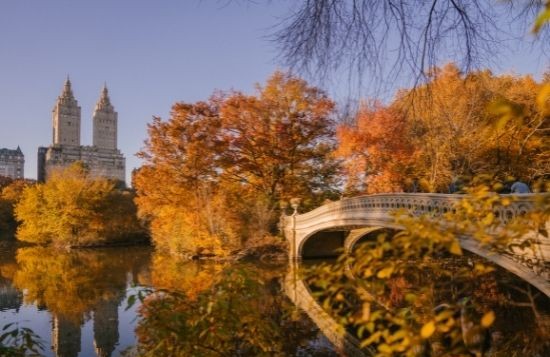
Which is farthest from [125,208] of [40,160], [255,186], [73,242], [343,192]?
[40,160]

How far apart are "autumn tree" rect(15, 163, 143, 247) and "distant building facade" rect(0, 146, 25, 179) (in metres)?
102

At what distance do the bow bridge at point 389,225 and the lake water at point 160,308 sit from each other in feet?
2.74

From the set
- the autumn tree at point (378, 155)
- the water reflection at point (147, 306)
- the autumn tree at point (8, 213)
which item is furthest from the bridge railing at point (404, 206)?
the autumn tree at point (8, 213)

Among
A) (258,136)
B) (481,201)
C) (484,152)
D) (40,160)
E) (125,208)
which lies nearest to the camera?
(481,201)

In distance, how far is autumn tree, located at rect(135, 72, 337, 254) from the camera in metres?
21.8

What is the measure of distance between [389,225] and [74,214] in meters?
24.9

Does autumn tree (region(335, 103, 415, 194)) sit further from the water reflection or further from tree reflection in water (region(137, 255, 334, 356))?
tree reflection in water (region(137, 255, 334, 356))

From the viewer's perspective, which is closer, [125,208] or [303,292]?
[303,292]

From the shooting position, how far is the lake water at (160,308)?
307cm

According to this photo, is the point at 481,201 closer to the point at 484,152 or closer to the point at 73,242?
the point at 484,152

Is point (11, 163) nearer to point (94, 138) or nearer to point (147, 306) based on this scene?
point (94, 138)

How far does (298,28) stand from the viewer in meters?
2.47

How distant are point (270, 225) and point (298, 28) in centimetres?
2067

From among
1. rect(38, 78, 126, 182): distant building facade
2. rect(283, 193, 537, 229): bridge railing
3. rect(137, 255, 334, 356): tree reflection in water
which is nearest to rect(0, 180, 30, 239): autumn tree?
rect(283, 193, 537, 229): bridge railing
